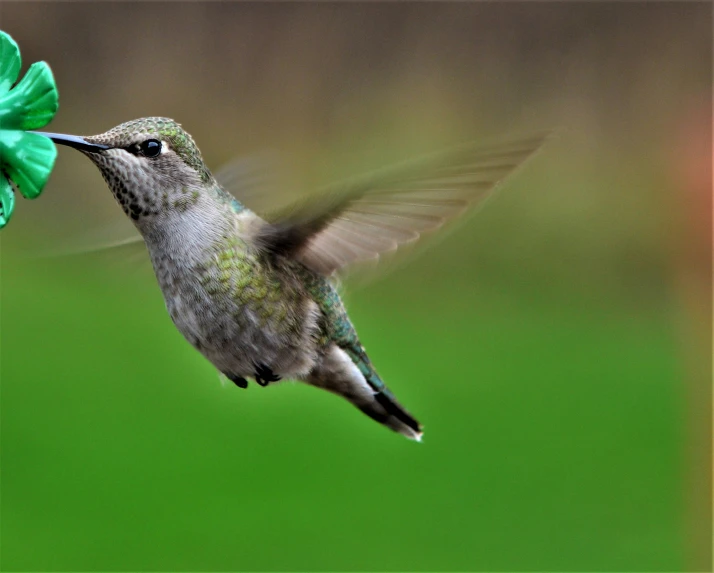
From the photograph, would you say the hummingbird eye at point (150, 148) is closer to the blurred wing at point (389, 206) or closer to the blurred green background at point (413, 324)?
→ the blurred wing at point (389, 206)

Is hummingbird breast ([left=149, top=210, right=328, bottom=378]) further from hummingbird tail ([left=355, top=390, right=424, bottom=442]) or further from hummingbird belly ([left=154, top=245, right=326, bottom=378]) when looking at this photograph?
hummingbird tail ([left=355, top=390, right=424, bottom=442])

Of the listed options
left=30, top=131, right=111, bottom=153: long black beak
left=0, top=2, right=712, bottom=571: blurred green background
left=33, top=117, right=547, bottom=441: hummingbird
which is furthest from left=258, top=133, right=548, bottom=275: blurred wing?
left=0, top=2, right=712, bottom=571: blurred green background

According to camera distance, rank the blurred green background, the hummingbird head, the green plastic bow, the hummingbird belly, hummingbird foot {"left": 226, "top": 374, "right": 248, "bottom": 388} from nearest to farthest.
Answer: the green plastic bow < the hummingbird head < the hummingbird belly < hummingbird foot {"left": 226, "top": 374, "right": 248, "bottom": 388} < the blurred green background

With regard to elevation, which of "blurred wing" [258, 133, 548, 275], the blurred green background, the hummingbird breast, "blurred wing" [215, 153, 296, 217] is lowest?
the hummingbird breast

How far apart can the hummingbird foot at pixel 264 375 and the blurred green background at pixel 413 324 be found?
2505 mm

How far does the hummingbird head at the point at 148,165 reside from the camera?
0.94 metres

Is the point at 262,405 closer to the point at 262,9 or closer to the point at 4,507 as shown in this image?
the point at 4,507

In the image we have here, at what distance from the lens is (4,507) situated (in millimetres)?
3492

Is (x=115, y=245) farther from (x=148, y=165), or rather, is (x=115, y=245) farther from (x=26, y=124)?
(x=26, y=124)

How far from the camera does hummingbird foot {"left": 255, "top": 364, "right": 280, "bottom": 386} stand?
44.4 inches

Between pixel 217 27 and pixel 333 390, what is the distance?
402 cm

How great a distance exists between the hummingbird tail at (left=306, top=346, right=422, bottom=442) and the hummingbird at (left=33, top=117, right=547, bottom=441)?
0.15ft

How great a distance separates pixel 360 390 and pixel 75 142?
1.88ft

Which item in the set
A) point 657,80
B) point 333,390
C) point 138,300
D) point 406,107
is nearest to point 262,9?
point 406,107
